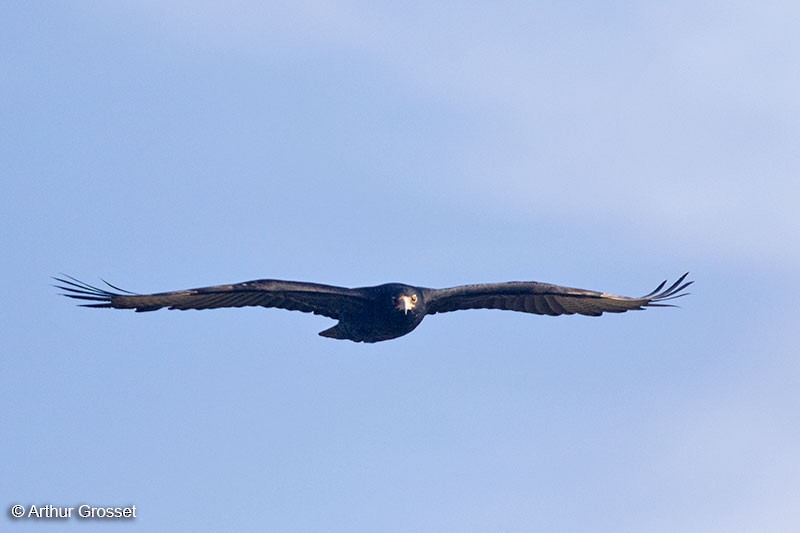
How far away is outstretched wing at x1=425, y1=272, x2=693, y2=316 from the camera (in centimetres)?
1808

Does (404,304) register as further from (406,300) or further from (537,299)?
(537,299)

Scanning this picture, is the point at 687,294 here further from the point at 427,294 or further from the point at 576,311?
the point at 427,294

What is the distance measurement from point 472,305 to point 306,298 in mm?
3028

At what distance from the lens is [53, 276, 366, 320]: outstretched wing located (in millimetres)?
16344

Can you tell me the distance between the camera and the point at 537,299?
18.9 m

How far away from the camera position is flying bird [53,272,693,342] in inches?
647

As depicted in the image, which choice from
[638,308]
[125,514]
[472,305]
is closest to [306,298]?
[472,305]

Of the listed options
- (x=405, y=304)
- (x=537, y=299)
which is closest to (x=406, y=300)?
(x=405, y=304)

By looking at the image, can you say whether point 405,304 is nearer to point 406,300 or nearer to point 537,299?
point 406,300

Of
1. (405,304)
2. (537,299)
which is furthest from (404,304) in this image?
(537,299)

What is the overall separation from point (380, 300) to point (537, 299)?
3.14 metres

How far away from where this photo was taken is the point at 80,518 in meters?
13.8

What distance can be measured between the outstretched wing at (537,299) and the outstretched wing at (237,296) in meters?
1.51

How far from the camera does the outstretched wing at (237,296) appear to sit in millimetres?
16344
